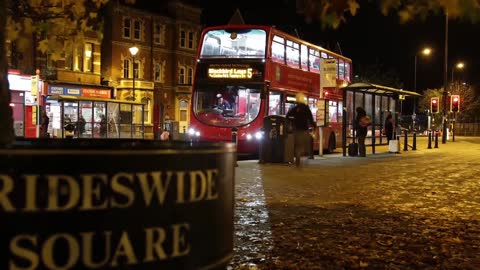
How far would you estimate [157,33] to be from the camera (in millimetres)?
50438

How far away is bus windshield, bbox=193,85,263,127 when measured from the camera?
1952 cm

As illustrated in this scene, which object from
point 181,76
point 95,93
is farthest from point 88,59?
point 181,76

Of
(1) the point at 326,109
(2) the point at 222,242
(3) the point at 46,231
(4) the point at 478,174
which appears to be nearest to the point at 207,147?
A: (2) the point at 222,242

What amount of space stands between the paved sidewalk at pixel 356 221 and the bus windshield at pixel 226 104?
6.11 m

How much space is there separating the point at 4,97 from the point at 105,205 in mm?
1330

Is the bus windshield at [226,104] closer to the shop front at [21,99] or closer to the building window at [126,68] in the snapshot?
the shop front at [21,99]

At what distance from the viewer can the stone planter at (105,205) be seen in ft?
9.49

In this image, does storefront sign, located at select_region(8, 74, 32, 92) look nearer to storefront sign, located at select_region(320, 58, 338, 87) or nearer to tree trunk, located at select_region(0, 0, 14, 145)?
storefront sign, located at select_region(320, 58, 338, 87)

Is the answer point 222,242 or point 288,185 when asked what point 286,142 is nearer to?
point 288,185

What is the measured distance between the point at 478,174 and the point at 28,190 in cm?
1380

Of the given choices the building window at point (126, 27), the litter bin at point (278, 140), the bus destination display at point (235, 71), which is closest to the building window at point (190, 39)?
the building window at point (126, 27)

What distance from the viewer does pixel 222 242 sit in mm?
3729

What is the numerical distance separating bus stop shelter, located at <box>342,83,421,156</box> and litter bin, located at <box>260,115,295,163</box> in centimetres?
525

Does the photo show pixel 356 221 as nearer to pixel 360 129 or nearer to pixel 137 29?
pixel 360 129
